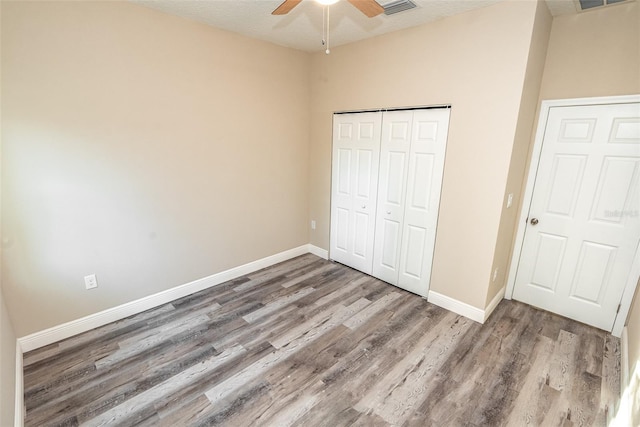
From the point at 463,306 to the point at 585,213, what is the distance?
135 cm

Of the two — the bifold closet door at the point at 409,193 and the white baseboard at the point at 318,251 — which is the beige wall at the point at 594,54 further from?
the white baseboard at the point at 318,251

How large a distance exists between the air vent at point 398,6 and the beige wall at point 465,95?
1.29 ft

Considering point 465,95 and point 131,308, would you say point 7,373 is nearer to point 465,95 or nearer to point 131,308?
point 131,308

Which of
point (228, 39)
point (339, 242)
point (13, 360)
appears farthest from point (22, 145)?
point (339, 242)

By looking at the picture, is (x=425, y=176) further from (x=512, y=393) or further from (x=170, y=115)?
(x=170, y=115)

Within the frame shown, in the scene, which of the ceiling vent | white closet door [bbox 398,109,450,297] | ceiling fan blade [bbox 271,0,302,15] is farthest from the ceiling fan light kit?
the ceiling vent

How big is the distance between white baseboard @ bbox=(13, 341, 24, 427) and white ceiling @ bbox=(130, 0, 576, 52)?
2.86 m

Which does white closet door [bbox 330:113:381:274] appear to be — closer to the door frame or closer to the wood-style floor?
the wood-style floor

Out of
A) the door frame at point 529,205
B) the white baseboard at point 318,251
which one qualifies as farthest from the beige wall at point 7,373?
the door frame at point 529,205

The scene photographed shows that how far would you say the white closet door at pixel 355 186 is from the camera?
336 cm

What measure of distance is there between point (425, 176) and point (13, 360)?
3.55 meters

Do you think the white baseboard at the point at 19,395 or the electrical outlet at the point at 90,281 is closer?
the white baseboard at the point at 19,395

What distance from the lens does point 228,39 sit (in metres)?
2.95

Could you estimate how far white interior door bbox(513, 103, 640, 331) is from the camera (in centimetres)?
237
